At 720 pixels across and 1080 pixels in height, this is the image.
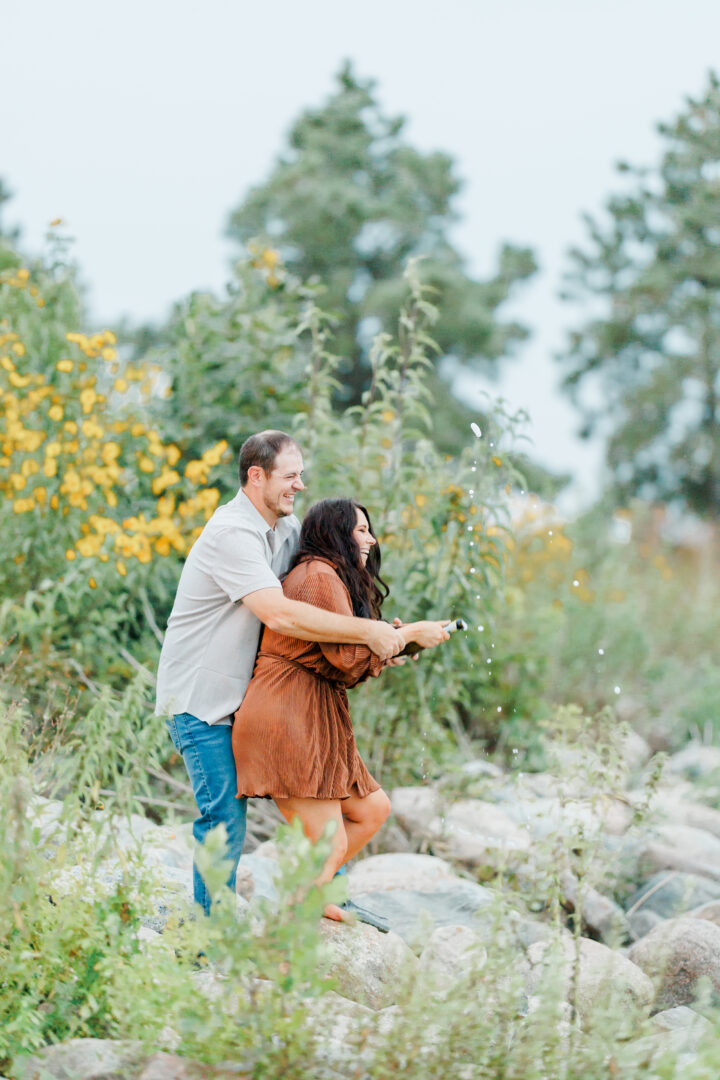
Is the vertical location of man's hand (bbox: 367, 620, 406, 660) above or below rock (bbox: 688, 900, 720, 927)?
above

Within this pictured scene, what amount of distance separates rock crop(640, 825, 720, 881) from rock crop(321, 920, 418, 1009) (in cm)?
179

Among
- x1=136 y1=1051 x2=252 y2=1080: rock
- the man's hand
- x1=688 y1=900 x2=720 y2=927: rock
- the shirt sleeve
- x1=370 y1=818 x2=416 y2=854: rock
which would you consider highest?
the shirt sleeve

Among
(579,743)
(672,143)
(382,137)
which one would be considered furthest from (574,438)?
(579,743)

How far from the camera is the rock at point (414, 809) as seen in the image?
17.3 feet

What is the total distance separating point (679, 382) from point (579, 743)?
15811mm

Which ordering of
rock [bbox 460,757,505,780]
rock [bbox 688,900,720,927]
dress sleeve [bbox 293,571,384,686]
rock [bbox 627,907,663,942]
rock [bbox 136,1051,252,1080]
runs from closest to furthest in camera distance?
1. rock [bbox 136,1051,252,1080]
2. dress sleeve [bbox 293,571,384,686]
3. rock [bbox 688,900,720,927]
4. rock [bbox 627,907,663,942]
5. rock [bbox 460,757,505,780]

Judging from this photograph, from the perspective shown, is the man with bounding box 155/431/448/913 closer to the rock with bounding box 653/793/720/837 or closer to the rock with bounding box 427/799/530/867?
the rock with bounding box 427/799/530/867

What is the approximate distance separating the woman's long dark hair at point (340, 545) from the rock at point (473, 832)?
165 centimetres

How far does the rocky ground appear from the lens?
2.47m

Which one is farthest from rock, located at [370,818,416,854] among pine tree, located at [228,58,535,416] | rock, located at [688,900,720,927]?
pine tree, located at [228,58,535,416]

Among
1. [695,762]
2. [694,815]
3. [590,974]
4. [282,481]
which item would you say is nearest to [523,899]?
[590,974]

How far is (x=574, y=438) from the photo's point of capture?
2017 centimetres

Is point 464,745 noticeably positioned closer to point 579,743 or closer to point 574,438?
point 579,743

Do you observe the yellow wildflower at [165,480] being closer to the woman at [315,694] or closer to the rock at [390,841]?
the rock at [390,841]
